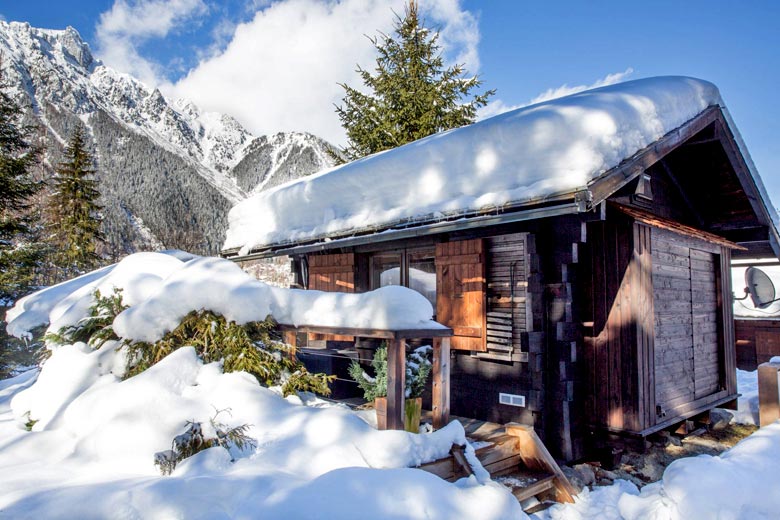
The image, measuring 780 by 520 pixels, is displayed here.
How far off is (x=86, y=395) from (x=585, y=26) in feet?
42.3

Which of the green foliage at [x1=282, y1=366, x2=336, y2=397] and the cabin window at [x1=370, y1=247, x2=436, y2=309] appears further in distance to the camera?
the cabin window at [x1=370, y1=247, x2=436, y2=309]

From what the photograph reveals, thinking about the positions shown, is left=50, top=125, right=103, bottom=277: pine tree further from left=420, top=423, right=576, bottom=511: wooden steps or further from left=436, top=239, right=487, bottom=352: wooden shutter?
left=420, top=423, right=576, bottom=511: wooden steps

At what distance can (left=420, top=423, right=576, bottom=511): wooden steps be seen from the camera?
452 cm

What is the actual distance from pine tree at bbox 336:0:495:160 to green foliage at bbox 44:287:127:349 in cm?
1162

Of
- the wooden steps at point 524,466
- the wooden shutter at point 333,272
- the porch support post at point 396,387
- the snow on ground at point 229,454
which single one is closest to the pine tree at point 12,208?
the snow on ground at point 229,454

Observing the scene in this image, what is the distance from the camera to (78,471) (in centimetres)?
324

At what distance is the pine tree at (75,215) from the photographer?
61.3ft

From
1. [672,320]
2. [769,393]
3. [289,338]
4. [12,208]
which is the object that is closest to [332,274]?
[289,338]

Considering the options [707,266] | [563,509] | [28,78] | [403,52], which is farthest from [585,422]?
[28,78]

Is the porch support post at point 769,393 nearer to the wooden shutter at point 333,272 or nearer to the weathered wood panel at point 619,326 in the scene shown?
the weathered wood panel at point 619,326

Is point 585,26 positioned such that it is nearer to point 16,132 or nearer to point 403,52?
point 403,52

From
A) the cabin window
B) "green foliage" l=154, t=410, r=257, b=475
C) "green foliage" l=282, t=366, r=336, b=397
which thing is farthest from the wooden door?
"green foliage" l=154, t=410, r=257, b=475

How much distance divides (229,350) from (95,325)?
1.79m

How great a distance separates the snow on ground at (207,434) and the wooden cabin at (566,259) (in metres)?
2.09
